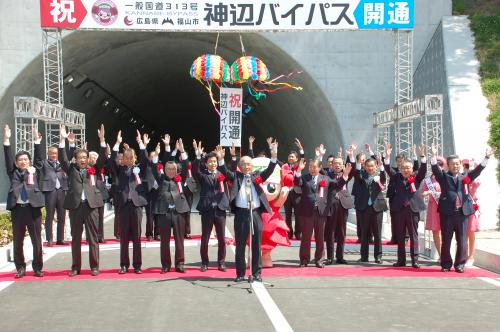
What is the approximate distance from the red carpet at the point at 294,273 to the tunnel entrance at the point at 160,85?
11581 mm

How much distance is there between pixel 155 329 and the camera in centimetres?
700

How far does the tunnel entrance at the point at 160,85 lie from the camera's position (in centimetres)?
2311

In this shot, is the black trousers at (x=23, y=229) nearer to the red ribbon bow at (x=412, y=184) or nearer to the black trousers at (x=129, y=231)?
the black trousers at (x=129, y=231)

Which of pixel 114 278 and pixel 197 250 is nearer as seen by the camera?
pixel 114 278

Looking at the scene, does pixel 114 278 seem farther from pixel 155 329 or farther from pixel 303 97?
pixel 303 97

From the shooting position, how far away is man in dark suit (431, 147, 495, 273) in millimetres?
10797

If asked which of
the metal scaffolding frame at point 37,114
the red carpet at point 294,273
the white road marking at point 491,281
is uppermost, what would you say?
the metal scaffolding frame at point 37,114

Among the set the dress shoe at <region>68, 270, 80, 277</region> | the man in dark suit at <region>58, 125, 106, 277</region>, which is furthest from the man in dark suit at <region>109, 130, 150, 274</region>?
the dress shoe at <region>68, 270, 80, 277</region>

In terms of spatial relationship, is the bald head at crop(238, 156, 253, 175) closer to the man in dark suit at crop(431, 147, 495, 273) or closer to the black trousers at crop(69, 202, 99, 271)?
the black trousers at crop(69, 202, 99, 271)

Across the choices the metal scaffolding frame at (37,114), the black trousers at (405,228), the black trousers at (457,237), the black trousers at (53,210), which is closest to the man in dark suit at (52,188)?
the black trousers at (53,210)

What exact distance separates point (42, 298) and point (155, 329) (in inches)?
91.7

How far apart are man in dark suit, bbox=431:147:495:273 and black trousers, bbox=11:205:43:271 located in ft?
19.3

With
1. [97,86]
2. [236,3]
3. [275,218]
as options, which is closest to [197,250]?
[275,218]

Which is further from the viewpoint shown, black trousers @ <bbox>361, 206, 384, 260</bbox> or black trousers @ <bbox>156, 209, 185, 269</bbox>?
black trousers @ <bbox>361, 206, 384, 260</bbox>
